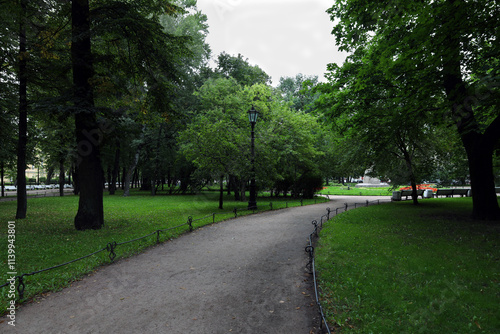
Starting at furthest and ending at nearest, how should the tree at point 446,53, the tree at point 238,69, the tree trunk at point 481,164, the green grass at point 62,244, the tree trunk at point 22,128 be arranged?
the tree at point 238,69, the tree trunk at point 22,128, the tree trunk at point 481,164, the tree at point 446,53, the green grass at point 62,244

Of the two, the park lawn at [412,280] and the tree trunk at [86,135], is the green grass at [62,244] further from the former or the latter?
the park lawn at [412,280]

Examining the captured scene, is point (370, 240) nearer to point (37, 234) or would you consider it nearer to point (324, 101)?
point (324, 101)

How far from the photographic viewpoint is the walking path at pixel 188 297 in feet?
13.4

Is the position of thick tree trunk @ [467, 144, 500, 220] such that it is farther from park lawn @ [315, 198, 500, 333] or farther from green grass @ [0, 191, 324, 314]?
green grass @ [0, 191, 324, 314]

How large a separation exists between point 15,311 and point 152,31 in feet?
33.8

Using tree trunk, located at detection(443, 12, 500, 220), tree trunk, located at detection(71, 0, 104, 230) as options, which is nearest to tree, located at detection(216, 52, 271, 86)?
tree trunk, located at detection(71, 0, 104, 230)

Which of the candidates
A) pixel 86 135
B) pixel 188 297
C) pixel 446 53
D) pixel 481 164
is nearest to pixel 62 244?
pixel 86 135

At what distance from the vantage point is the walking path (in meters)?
4.07

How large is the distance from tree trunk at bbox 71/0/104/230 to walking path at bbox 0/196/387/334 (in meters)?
4.72

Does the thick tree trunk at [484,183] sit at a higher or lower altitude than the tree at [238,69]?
lower

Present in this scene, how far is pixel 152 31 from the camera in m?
10.9

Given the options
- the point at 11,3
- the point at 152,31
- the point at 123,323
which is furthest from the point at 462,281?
the point at 11,3

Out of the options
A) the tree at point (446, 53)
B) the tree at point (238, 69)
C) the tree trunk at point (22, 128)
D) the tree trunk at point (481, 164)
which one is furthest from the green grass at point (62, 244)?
the tree at point (238, 69)

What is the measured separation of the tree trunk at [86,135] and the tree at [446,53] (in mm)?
10437
